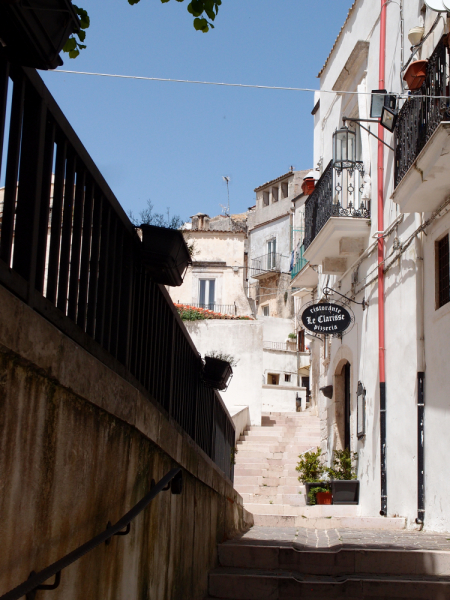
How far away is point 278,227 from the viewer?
1881 inches

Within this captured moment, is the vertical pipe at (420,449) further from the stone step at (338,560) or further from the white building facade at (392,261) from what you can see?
the stone step at (338,560)

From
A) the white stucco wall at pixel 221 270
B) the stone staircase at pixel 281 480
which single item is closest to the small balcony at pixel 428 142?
the stone staircase at pixel 281 480

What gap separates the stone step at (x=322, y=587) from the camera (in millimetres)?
6066

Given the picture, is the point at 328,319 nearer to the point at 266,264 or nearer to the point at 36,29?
the point at 36,29

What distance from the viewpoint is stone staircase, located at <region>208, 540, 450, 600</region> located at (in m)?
6.18

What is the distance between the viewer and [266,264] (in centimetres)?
4784

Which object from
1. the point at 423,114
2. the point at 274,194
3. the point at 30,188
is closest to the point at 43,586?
the point at 30,188

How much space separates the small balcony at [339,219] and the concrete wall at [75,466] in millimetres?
8753

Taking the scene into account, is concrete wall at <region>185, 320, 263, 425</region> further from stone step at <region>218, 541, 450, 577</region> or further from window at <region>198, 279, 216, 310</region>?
window at <region>198, 279, 216, 310</region>

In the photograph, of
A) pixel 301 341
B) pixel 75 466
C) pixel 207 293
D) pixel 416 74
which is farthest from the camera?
pixel 207 293

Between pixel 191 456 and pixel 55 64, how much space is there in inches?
142

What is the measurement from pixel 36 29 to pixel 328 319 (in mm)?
10663

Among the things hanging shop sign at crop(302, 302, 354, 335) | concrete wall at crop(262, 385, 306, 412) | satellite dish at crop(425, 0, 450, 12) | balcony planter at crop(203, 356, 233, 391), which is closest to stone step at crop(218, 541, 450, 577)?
balcony planter at crop(203, 356, 233, 391)

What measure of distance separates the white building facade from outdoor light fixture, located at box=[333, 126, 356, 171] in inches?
1.9
